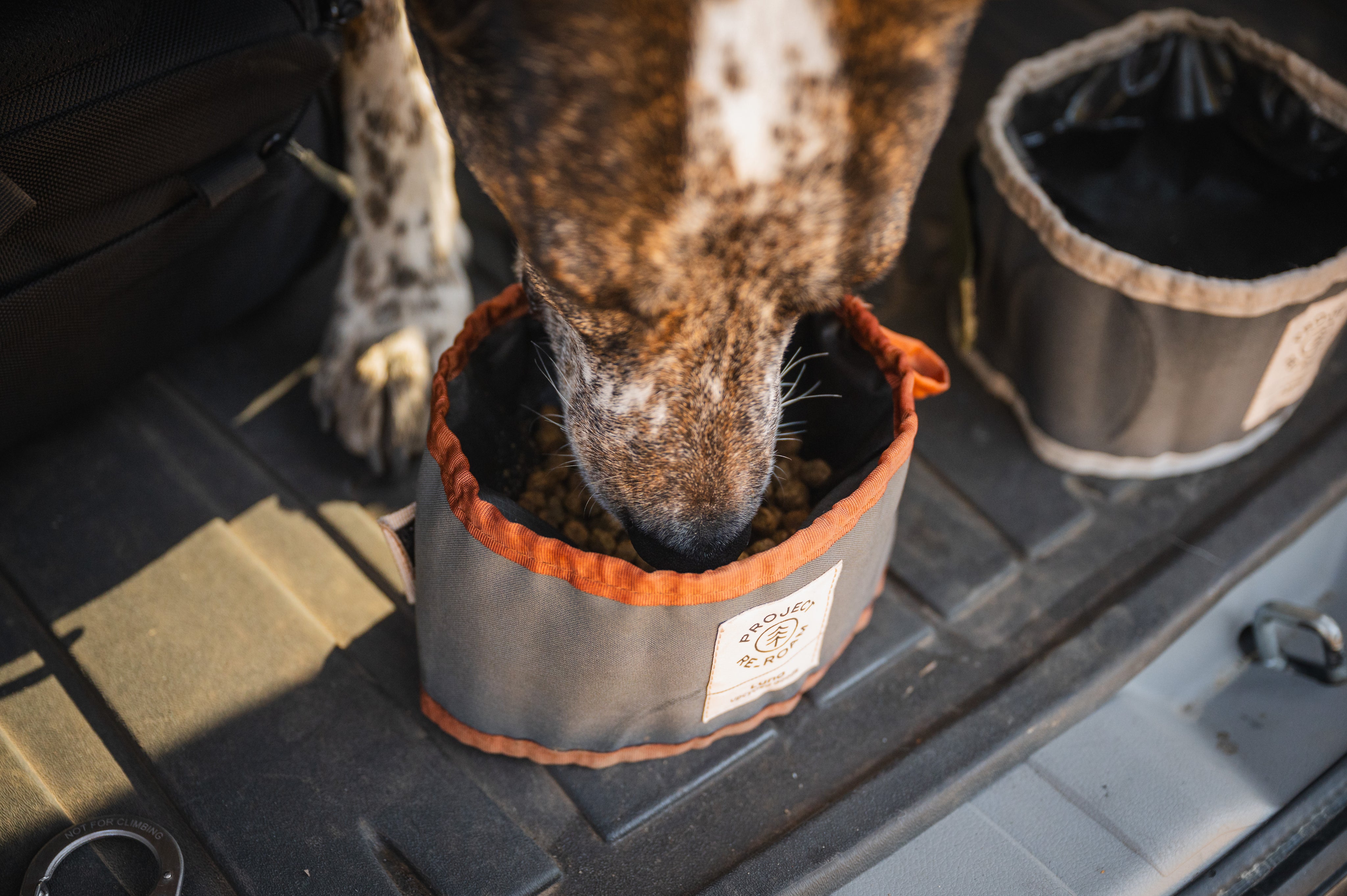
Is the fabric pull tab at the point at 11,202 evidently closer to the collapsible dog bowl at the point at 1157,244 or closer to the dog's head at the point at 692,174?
the dog's head at the point at 692,174

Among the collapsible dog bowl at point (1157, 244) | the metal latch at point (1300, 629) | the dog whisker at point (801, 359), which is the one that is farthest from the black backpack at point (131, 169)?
the metal latch at point (1300, 629)

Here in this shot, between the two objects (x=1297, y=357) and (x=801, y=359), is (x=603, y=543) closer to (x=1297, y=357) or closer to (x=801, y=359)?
(x=801, y=359)

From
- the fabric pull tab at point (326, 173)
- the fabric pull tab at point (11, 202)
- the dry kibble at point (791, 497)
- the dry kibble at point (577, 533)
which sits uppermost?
the fabric pull tab at point (11, 202)

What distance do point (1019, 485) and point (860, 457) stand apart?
1.56ft

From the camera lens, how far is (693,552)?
1.23 metres

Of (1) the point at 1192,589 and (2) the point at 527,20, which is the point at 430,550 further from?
(1) the point at 1192,589

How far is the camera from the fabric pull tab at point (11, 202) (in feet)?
4.13

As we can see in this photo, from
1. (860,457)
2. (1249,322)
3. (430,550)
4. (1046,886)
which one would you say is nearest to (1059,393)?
(1249,322)

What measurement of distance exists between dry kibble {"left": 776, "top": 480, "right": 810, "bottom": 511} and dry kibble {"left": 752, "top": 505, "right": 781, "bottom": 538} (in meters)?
0.04

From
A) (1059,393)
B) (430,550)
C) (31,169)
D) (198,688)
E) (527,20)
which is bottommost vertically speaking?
(198,688)

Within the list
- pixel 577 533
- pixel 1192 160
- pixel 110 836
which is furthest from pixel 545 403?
pixel 1192 160

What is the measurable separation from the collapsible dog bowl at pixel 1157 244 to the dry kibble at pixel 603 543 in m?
0.86

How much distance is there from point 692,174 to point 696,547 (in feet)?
1.51

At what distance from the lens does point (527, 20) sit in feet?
3.26
